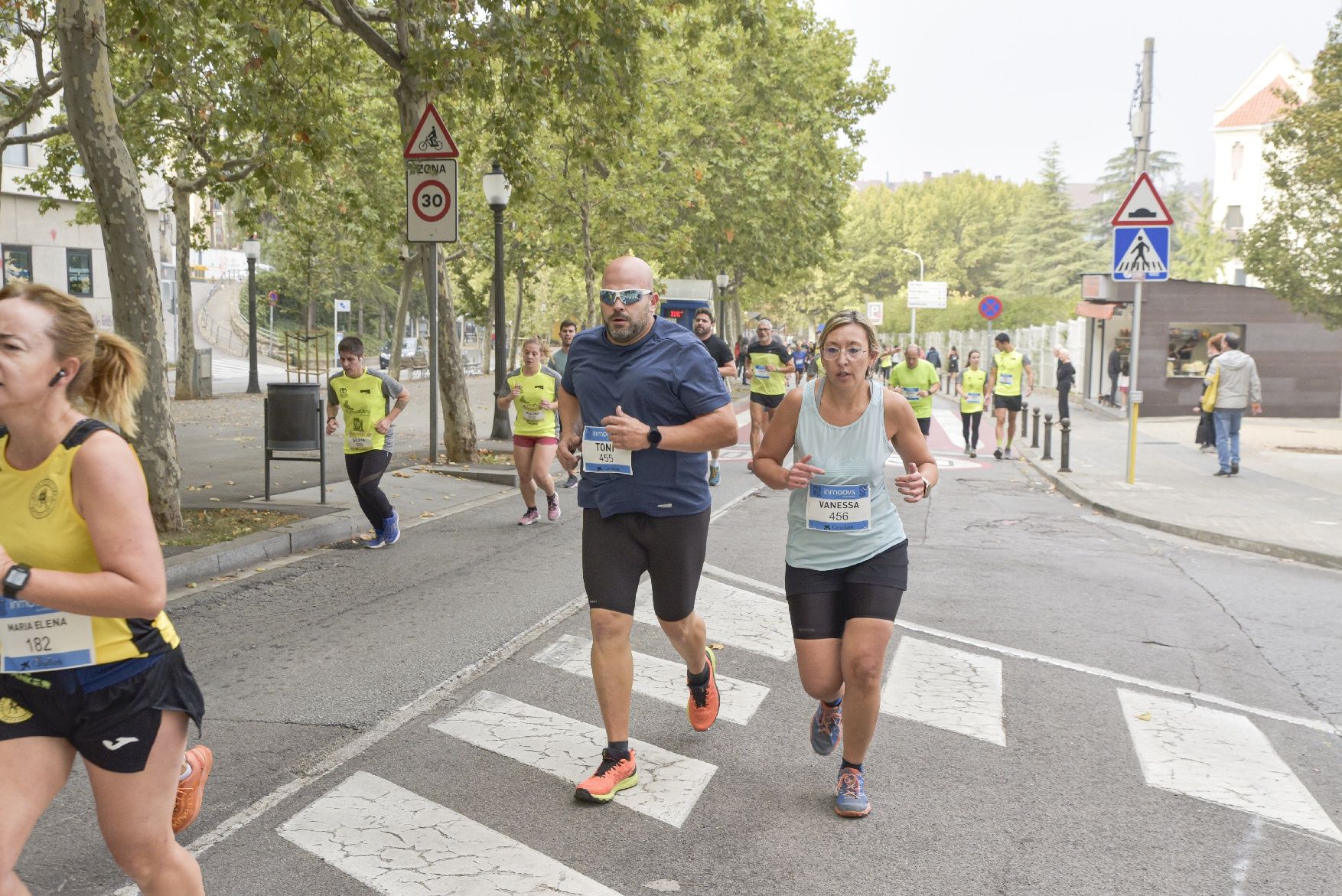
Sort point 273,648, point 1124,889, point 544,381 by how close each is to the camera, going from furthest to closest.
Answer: point 544,381
point 273,648
point 1124,889

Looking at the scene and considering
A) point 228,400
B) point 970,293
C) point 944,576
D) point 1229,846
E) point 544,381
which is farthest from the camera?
point 970,293

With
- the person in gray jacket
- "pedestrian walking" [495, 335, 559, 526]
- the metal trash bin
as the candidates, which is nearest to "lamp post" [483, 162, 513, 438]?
the metal trash bin

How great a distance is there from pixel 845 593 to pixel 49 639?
109 inches

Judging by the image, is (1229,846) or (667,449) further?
(667,449)

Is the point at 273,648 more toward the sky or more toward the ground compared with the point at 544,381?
more toward the ground

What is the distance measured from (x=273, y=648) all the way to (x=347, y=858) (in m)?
3.26

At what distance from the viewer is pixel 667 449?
492 centimetres

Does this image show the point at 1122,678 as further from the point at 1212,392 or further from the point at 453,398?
the point at 1212,392

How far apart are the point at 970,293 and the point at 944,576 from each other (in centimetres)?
10502

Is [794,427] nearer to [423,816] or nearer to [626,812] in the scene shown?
[626,812]

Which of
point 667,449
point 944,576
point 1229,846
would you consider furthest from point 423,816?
point 944,576

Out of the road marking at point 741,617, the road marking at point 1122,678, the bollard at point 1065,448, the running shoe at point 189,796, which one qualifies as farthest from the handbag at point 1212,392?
the running shoe at point 189,796

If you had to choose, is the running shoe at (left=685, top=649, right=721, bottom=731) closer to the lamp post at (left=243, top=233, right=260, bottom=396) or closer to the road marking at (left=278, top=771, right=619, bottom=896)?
the road marking at (left=278, top=771, right=619, bottom=896)

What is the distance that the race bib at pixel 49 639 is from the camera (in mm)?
2719
